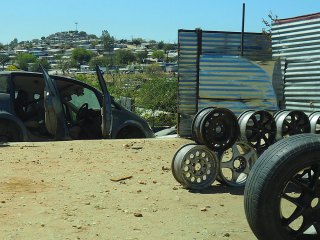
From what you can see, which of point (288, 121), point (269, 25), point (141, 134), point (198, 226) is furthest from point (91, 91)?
point (198, 226)

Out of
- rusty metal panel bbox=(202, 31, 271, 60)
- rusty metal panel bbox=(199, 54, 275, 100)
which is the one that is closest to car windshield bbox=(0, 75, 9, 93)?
rusty metal panel bbox=(199, 54, 275, 100)

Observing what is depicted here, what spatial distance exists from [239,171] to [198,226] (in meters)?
2.30

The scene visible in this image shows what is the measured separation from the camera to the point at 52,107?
11492 mm

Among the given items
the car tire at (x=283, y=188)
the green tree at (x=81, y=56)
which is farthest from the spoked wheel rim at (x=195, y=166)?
the green tree at (x=81, y=56)

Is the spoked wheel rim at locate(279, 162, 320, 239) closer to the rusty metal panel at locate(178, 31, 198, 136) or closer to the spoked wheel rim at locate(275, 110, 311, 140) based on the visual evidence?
the spoked wheel rim at locate(275, 110, 311, 140)

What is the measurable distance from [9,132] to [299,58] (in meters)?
6.51

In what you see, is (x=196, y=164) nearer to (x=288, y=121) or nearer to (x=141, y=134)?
(x=288, y=121)

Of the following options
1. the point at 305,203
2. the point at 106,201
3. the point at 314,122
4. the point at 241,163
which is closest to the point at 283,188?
the point at 305,203

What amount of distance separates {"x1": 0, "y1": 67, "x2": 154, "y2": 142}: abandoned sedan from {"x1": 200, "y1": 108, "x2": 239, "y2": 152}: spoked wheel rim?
453 centimetres

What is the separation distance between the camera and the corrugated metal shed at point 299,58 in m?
11.9

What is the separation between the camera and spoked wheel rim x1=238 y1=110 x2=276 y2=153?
7.87 meters

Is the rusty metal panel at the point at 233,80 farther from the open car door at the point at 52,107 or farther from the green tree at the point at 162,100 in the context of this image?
the green tree at the point at 162,100

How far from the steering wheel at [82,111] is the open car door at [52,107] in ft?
2.80

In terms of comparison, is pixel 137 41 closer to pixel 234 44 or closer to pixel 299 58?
pixel 234 44
